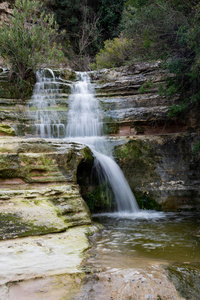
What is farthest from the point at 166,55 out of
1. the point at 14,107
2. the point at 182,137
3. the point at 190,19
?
the point at 14,107

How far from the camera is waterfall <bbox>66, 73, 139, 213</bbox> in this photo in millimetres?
8250

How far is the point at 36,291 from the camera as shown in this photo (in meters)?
2.41

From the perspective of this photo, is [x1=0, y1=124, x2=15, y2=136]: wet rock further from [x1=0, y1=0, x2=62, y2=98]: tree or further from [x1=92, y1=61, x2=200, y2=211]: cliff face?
[x1=92, y1=61, x2=200, y2=211]: cliff face

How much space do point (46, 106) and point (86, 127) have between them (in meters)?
2.00

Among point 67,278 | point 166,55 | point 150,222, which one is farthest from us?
point 166,55

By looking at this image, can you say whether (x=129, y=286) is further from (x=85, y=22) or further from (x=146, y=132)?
(x=85, y=22)

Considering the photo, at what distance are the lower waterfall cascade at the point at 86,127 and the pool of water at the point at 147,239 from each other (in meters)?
0.89

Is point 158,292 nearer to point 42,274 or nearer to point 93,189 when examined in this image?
point 42,274

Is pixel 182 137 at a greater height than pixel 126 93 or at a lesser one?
lesser

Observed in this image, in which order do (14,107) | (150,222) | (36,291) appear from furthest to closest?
(14,107) → (150,222) → (36,291)

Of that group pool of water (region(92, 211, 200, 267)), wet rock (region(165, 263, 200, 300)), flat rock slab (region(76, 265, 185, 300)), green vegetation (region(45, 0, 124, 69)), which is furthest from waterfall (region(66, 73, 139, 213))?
green vegetation (region(45, 0, 124, 69))

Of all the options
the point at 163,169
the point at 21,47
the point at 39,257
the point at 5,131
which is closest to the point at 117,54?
the point at 21,47

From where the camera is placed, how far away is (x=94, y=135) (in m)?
10.1

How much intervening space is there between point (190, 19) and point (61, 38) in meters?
15.3
